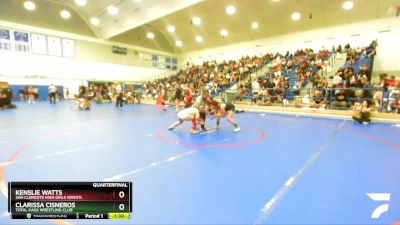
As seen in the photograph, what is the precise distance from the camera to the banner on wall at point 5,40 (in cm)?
1678

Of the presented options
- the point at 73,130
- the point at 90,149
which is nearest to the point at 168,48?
the point at 73,130

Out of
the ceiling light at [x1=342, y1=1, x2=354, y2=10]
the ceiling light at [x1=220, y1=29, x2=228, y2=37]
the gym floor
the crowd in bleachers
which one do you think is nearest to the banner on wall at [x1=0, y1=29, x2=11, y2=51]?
the crowd in bleachers

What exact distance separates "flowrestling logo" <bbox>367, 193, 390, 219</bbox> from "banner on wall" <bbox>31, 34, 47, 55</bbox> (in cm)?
2283

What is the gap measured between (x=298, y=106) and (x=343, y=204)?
30.9 feet

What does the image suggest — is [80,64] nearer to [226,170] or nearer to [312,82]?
[312,82]

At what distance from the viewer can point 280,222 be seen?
2.17 m

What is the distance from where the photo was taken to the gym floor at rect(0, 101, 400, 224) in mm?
2352

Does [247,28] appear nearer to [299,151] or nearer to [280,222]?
[299,151]

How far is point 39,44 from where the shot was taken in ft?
61.1

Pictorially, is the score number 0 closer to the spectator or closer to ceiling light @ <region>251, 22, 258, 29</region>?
the spectator

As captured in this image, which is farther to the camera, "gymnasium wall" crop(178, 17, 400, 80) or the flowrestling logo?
"gymnasium wall" crop(178, 17, 400, 80)

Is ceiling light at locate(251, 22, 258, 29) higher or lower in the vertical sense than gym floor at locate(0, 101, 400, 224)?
higher

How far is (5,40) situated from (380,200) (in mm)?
22994

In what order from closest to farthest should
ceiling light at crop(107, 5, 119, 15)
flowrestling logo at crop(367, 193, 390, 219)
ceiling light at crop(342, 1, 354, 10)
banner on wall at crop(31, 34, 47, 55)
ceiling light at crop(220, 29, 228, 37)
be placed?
flowrestling logo at crop(367, 193, 390, 219), ceiling light at crop(342, 1, 354, 10), ceiling light at crop(107, 5, 119, 15), banner on wall at crop(31, 34, 47, 55), ceiling light at crop(220, 29, 228, 37)
